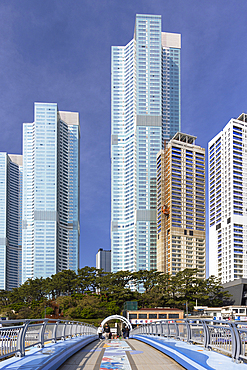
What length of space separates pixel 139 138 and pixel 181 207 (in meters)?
46.4

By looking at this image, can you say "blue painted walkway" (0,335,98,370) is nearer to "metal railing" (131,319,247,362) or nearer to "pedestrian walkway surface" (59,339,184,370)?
"pedestrian walkway surface" (59,339,184,370)

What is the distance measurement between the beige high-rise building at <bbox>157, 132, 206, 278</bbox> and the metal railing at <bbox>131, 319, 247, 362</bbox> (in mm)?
125077

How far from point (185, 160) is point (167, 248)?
3451 cm

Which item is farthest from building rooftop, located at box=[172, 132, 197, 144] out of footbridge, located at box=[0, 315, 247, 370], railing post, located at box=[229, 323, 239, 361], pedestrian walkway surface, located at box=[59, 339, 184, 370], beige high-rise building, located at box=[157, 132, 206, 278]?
railing post, located at box=[229, 323, 239, 361]

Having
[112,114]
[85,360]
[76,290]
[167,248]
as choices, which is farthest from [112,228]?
[85,360]

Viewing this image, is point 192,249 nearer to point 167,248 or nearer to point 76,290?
point 167,248

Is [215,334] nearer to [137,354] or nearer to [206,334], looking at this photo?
[206,334]

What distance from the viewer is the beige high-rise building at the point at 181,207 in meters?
142

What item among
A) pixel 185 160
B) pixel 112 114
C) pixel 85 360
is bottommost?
pixel 85 360

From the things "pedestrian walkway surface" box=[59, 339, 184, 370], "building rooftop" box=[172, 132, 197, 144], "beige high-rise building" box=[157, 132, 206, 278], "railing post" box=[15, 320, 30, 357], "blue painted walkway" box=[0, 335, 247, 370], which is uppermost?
"building rooftop" box=[172, 132, 197, 144]

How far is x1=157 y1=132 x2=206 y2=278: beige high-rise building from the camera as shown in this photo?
14188cm

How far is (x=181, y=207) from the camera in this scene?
483 feet

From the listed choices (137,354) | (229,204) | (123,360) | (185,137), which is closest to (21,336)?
(123,360)

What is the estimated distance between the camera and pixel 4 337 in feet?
31.0
